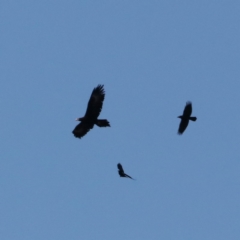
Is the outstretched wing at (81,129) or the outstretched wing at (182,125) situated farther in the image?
the outstretched wing at (182,125)

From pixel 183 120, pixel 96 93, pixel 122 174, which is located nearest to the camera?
pixel 122 174

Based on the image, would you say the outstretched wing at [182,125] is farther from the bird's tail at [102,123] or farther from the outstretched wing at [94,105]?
the bird's tail at [102,123]

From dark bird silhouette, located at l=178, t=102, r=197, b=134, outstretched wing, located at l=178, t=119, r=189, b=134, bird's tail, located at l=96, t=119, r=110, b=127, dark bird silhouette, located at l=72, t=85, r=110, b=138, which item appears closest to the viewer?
bird's tail, located at l=96, t=119, r=110, b=127

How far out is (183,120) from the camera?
41.0m

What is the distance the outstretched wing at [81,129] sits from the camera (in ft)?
123

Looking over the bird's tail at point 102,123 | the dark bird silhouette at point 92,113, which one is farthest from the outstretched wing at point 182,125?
the bird's tail at point 102,123

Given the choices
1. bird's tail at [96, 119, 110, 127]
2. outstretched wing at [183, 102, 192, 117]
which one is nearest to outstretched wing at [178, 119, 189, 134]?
outstretched wing at [183, 102, 192, 117]

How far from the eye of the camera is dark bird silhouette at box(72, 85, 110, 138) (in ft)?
122

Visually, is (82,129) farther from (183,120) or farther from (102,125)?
(183,120)

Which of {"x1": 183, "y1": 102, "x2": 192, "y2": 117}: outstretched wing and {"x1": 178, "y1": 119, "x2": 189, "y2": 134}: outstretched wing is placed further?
{"x1": 178, "y1": 119, "x2": 189, "y2": 134}: outstretched wing

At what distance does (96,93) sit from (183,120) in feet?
19.3

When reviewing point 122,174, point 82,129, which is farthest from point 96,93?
point 122,174

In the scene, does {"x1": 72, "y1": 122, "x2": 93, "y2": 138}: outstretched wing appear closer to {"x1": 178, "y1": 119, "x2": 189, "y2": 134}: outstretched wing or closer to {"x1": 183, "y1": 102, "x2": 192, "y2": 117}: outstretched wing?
{"x1": 183, "y1": 102, "x2": 192, "y2": 117}: outstretched wing

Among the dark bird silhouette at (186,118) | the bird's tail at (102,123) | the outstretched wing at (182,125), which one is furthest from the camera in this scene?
the outstretched wing at (182,125)
